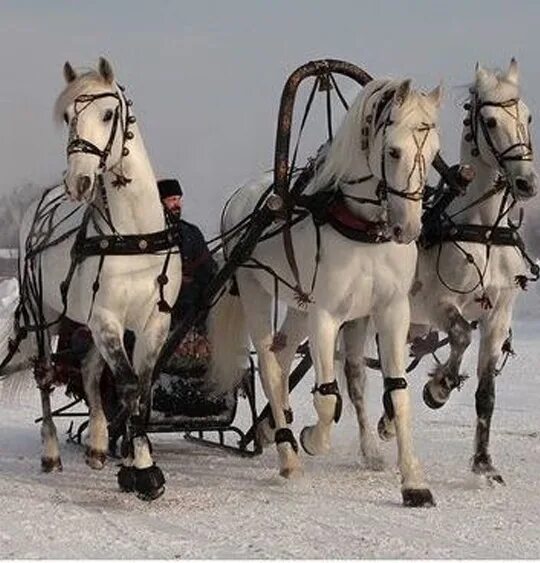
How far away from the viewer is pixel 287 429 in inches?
275

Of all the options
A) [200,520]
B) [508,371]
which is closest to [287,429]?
[200,520]

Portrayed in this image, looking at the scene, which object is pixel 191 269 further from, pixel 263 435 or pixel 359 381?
pixel 359 381

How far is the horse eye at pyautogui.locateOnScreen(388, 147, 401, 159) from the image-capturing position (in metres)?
5.53

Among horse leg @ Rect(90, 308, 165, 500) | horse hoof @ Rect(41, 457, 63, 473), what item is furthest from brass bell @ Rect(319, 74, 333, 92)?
horse hoof @ Rect(41, 457, 63, 473)

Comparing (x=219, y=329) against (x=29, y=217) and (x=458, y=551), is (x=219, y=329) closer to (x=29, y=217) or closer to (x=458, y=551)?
(x=29, y=217)

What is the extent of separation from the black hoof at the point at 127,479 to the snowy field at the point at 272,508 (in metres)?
0.07

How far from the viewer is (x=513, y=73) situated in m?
6.59

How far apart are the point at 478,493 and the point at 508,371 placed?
771cm

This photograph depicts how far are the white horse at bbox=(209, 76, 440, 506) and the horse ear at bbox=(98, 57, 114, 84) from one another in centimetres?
128

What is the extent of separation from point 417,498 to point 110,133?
252cm

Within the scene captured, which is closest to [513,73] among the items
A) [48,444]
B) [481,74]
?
[481,74]

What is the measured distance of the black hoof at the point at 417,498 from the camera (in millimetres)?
5852

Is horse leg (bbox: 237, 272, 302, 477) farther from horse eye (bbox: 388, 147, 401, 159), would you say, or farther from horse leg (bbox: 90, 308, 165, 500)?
horse eye (bbox: 388, 147, 401, 159)

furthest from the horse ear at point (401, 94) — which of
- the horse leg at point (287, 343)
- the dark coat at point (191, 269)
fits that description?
the horse leg at point (287, 343)
